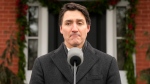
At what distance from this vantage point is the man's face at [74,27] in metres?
2.58

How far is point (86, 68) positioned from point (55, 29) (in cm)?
515

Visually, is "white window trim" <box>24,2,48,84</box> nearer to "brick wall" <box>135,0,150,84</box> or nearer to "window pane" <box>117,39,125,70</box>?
"window pane" <box>117,39,125,70</box>

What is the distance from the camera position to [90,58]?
2.77 meters

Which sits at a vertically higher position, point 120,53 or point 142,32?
point 142,32

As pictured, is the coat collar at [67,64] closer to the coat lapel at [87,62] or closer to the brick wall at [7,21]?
the coat lapel at [87,62]

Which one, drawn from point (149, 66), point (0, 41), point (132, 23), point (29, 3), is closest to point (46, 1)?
point (29, 3)

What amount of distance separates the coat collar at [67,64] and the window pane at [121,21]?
508 centimetres

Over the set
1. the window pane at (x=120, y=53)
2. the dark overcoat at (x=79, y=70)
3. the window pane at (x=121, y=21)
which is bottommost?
the window pane at (x=120, y=53)

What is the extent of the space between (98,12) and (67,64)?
5044mm

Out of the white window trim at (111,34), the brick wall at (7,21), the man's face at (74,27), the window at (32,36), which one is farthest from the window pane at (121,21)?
the man's face at (74,27)

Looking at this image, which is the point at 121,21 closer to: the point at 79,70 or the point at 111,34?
the point at 111,34

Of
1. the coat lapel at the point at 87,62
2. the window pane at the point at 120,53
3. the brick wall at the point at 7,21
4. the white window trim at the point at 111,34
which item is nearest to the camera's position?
the coat lapel at the point at 87,62

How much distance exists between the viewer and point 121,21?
310 inches

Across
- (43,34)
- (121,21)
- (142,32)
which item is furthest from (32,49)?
(142,32)
